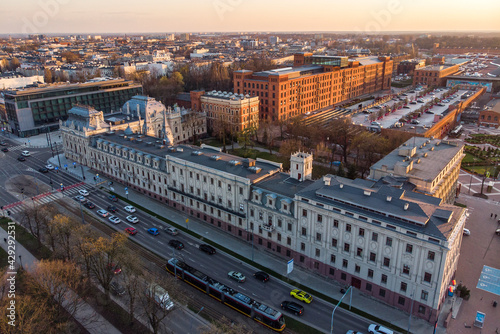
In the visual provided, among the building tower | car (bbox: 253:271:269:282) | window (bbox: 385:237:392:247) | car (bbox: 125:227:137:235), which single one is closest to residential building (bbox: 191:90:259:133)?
the building tower

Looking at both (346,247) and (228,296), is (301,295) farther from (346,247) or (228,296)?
(228,296)

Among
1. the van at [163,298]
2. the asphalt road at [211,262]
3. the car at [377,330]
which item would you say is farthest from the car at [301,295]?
the van at [163,298]

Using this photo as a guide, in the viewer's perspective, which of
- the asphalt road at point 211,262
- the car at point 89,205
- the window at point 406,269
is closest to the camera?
the window at point 406,269

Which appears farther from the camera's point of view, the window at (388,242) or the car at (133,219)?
the car at (133,219)

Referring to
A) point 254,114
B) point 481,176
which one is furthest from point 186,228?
point 481,176

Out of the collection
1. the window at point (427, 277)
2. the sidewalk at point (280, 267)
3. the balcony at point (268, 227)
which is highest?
the window at point (427, 277)

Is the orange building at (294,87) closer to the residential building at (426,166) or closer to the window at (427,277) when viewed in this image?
the residential building at (426,166)
